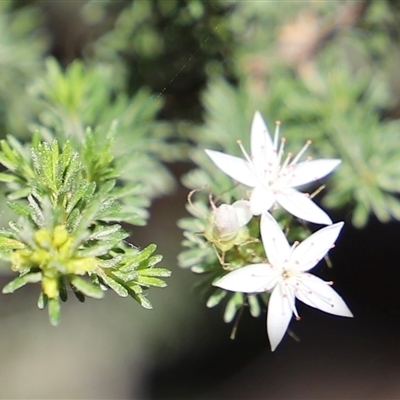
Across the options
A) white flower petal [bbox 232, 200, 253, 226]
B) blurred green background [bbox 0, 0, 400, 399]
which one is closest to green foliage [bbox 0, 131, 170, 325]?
white flower petal [bbox 232, 200, 253, 226]

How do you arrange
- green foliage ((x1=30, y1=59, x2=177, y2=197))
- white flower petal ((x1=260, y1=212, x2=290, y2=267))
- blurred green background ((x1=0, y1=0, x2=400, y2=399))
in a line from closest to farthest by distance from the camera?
white flower petal ((x1=260, y1=212, x2=290, y2=267)), green foliage ((x1=30, y1=59, x2=177, y2=197)), blurred green background ((x1=0, y1=0, x2=400, y2=399))

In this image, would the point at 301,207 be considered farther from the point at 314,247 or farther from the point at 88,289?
the point at 88,289

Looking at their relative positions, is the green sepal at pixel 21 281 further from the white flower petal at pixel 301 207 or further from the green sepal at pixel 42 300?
the white flower petal at pixel 301 207

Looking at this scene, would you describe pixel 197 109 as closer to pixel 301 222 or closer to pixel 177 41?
pixel 177 41

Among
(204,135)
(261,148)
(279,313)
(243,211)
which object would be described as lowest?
(279,313)

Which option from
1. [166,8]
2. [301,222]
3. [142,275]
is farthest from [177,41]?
[142,275]

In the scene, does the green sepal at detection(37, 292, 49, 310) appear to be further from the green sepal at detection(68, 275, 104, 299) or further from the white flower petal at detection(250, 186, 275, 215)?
the white flower petal at detection(250, 186, 275, 215)

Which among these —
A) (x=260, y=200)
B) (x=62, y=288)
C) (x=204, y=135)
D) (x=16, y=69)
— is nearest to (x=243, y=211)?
(x=260, y=200)
